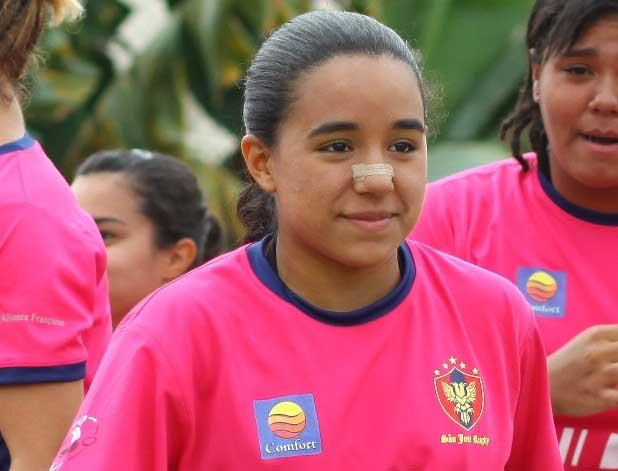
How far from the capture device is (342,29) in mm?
2990

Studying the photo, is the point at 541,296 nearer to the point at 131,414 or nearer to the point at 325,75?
the point at 325,75

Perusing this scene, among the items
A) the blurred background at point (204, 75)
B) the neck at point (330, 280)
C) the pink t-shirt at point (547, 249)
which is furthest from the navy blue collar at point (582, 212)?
the blurred background at point (204, 75)

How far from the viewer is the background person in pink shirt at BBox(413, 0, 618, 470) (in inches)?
144

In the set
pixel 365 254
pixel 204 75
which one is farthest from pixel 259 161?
pixel 204 75

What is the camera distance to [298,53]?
117 inches

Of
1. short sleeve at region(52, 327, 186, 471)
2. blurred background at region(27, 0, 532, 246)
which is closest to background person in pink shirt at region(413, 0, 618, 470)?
short sleeve at region(52, 327, 186, 471)

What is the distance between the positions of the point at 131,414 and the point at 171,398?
0.08 metres

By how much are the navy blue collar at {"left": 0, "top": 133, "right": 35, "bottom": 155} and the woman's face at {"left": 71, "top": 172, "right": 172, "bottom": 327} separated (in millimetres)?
1369

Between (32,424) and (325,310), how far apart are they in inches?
30.5

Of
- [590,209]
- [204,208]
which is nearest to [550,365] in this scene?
[590,209]

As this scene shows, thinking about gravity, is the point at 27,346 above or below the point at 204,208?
above

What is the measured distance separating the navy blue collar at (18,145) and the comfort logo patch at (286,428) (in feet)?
3.19

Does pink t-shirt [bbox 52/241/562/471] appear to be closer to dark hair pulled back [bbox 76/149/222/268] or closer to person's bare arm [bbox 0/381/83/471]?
person's bare arm [bbox 0/381/83/471]

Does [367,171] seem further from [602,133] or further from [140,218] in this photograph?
[140,218]
